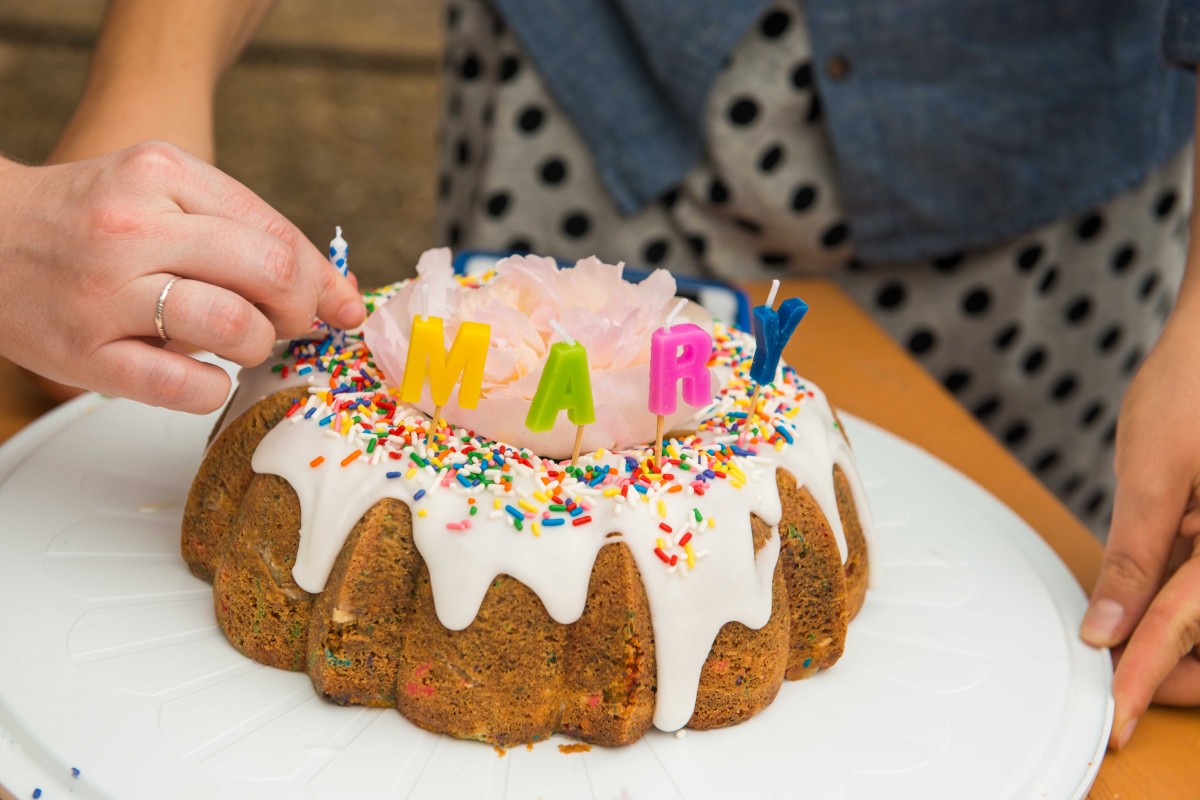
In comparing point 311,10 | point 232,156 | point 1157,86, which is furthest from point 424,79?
point 1157,86

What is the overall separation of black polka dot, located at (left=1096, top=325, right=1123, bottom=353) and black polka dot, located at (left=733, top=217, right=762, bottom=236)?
74 centimetres

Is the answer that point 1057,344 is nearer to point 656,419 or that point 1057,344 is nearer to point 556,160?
point 556,160

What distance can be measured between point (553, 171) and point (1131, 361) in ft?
4.17

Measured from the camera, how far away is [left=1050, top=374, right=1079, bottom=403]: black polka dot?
2324 millimetres

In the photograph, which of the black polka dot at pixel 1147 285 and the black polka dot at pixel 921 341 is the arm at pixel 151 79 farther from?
the black polka dot at pixel 1147 285

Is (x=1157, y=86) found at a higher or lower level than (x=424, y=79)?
higher

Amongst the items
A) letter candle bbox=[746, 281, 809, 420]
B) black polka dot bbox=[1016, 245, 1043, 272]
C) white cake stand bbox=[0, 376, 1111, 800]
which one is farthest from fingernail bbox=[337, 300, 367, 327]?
black polka dot bbox=[1016, 245, 1043, 272]

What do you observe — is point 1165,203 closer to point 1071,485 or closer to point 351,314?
point 1071,485

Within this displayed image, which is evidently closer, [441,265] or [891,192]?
[441,265]

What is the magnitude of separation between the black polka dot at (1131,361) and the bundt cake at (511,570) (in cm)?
132

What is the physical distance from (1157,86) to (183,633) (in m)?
1.87

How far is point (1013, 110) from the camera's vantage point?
204cm

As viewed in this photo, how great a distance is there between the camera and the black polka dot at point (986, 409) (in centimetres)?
235

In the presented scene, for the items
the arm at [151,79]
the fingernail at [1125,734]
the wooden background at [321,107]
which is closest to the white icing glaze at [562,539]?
the fingernail at [1125,734]
